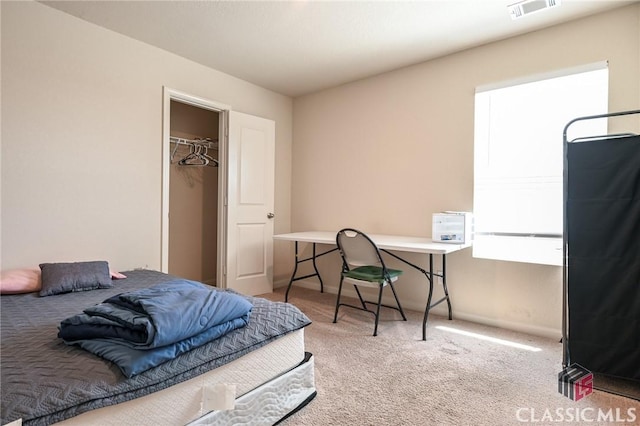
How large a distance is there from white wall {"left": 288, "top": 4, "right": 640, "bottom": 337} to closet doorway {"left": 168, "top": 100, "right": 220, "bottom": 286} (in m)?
1.07

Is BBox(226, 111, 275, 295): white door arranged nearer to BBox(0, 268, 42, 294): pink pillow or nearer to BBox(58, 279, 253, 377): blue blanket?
BBox(0, 268, 42, 294): pink pillow

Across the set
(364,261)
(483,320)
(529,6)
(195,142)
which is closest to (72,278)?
(364,261)

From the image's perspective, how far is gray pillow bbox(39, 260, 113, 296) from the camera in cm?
204

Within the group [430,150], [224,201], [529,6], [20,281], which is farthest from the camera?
[224,201]

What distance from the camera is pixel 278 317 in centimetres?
161

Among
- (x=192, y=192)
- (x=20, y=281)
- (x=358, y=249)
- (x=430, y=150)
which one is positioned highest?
(x=430, y=150)

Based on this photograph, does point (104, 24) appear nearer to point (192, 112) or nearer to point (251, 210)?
point (192, 112)

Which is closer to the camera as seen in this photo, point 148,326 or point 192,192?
point 148,326

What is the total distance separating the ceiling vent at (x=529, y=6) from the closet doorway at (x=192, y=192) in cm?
328

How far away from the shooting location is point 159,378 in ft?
3.62

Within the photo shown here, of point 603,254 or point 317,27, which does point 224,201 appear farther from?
point 603,254

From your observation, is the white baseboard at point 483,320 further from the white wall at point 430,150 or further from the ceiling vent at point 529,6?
the ceiling vent at point 529,6

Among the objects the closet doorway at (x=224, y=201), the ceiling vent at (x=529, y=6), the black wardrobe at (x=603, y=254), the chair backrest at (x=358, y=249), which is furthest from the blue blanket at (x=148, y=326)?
the ceiling vent at (x=529, y=6)

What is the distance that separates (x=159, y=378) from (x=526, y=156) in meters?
2.97
